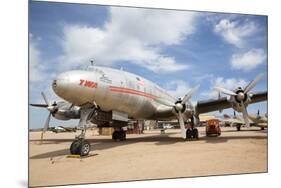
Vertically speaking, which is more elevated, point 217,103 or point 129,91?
point 129,91

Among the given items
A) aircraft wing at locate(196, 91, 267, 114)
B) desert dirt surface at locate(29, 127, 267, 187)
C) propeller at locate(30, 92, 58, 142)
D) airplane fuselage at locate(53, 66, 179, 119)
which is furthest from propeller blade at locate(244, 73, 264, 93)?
propeller at locate(30, 92, 58, 142)

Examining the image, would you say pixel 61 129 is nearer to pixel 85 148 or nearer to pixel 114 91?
pixel 85 148

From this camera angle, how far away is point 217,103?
910 cm

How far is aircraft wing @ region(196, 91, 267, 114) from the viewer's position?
8281 mm

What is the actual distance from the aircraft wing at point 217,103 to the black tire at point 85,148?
3.39 m

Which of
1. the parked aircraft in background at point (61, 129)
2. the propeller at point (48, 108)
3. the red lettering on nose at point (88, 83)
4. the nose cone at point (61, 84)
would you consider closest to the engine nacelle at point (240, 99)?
the red lettering on nose at point (88, 83)

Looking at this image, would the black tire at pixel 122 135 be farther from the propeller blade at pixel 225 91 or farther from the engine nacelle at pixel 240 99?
the engine nacelle at pixel 240 99

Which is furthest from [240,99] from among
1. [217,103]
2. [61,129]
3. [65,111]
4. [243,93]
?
[61,129]

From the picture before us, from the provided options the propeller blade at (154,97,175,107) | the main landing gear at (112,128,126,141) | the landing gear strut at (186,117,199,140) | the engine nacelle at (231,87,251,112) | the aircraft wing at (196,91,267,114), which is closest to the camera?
the aircraft wing at (196,91,267,114)

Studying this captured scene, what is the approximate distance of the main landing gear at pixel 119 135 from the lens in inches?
338

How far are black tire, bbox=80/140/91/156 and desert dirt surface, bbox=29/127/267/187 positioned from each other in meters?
0.14

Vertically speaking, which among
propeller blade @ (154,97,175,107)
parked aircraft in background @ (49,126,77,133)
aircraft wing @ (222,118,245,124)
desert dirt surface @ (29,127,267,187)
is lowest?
desert dirt surface @ (29,127,267,187)

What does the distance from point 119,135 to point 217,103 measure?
2.79 m

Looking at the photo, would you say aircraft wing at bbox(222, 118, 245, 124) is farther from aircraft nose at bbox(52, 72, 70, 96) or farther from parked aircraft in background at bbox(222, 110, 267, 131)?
aircraft nose at bbox(52, 72, 70, 96)
